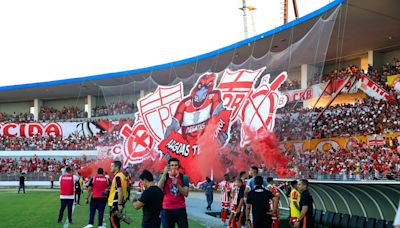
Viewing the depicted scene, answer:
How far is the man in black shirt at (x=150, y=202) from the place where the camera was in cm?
856

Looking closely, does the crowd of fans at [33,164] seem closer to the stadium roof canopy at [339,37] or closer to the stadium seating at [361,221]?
the stadium roof canopy at [339,37]

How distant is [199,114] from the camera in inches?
1141

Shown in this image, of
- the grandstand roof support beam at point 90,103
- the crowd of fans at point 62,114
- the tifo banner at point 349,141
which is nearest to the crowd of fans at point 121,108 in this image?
the tifo banner at point 349,141

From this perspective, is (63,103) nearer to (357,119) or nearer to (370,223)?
(357,119)

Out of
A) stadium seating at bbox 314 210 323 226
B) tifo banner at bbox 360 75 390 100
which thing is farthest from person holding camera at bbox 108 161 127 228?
tifo banner at bbox 360 75 390 100

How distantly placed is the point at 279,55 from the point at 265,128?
3.37 m

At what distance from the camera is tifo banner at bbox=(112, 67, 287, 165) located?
24391 millimetres

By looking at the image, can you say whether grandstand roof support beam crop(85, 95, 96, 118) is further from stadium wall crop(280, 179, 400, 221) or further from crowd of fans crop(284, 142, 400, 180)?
stadium wall crop(280, 179, 400, 221)

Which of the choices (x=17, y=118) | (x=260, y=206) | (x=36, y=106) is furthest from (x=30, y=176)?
(x=260, y=206)

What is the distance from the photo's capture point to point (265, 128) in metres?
23.5

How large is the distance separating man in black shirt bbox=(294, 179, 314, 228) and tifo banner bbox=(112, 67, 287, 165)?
40.0 ft

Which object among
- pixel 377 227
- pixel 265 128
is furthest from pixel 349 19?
pixel 377 227

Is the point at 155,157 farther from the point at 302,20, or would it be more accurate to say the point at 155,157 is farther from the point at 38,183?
the point at 38,183

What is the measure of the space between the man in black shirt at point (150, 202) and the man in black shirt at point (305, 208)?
3261mm
